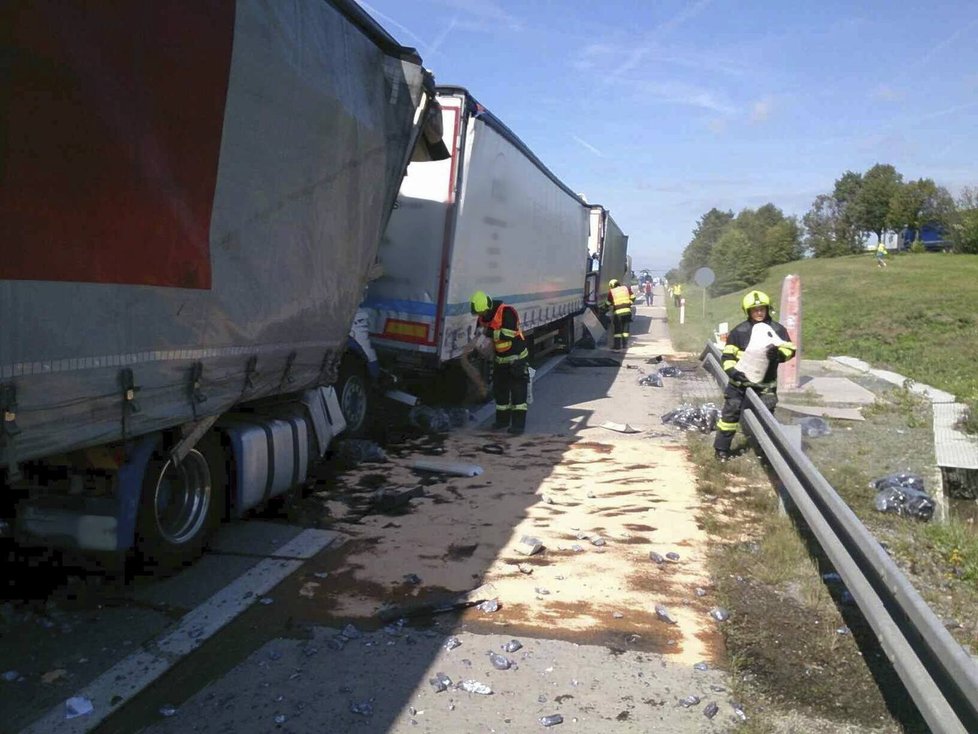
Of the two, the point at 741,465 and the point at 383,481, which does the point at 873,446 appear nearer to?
the point at 741,465

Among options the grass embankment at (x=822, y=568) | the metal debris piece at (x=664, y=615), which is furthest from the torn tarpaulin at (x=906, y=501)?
the metal debris piece at (x=664, y=615)

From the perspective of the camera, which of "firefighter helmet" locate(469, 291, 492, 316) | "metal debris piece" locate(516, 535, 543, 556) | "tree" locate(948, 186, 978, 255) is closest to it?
"metal debris piece" locate(516, 535, 543, 556)

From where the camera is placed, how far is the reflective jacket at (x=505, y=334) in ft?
31.4

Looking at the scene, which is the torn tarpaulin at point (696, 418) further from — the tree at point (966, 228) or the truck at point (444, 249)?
the tree at point (966, 228)

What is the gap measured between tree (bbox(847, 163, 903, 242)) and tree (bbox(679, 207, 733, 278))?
27.8 meters

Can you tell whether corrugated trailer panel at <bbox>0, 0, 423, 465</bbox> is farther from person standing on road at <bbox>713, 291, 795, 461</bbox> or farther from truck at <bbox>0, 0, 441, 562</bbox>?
person standing on road at <bbox>713, 291, 795, 461</bbox>

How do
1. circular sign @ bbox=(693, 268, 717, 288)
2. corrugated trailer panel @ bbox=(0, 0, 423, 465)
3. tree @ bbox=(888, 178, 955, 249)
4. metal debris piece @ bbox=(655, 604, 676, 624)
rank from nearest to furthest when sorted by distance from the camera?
corrugated trailer panel @ bbox=(0, 0, 423, 465) < metal debris piece @ bbox=(655, 604, 676, 624) < circular sign @ bbox=(693, 268, 717, 288) < tree @ bbox=(888, 178, 955, 249)

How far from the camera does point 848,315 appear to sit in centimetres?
2478

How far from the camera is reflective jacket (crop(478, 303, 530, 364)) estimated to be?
9.59 meters

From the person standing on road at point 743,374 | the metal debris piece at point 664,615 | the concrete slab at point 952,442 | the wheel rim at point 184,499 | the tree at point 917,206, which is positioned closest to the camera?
the metal debris piece at point 664,615

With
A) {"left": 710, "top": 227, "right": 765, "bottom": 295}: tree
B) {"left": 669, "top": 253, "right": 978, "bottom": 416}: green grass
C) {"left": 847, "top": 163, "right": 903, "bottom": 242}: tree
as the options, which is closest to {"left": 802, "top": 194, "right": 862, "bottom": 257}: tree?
{"left": 847, "top": 163, "right": 903, "bottom": 242}: tree

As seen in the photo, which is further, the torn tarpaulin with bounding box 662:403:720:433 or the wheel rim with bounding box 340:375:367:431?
the torn tarpaulin with bounding box 662:403:720:433

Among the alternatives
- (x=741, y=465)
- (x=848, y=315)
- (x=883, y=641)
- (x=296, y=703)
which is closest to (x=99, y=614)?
(x=296, y=703)

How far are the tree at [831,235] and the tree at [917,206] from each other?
3.94m
